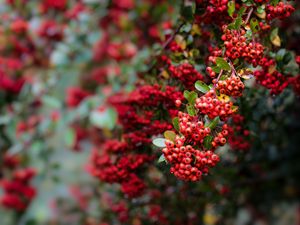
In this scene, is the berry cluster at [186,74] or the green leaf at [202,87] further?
the berry cluster at [186,74]

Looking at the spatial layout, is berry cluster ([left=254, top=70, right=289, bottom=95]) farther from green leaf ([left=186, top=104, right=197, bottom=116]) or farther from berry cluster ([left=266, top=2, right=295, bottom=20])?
green leaf ([left=186, top=104, right=197, bottom=116])

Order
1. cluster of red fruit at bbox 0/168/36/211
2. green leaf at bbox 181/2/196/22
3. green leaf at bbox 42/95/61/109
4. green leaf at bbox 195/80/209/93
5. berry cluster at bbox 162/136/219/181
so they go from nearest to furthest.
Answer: berry cluster at bbox 162/136/219/181
green leaf at bbox 195/80/209/93
green leaf at bbox 181/2/196/22
green leaf at bbox 42/95/61/109
cluster of red fruit at bbox 0/168/36/211

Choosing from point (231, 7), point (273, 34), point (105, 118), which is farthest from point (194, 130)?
point (105, 118)

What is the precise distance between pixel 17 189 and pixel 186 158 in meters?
2.83

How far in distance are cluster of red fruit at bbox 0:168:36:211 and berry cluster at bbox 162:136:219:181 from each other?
8.82ft

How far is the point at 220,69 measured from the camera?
1279mm

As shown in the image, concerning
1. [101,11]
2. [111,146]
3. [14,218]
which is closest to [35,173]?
[14,218]

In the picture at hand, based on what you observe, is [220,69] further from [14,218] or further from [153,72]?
[14,218]

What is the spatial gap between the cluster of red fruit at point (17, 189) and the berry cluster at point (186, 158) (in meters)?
2.69

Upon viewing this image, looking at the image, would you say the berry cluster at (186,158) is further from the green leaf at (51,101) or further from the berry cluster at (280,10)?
the green leaf at (51,101)

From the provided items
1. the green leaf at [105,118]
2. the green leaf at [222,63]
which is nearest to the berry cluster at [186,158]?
the green leaf at [222,63]

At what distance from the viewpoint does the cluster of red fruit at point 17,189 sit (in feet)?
11.9

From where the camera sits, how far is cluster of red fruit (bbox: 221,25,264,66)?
1268 millimetres

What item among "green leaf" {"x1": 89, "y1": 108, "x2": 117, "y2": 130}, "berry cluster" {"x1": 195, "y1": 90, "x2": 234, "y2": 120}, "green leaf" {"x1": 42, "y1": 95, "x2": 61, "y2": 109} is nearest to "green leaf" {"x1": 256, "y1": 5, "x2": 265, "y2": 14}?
"berry cluster" {"x1": 195, "y1": 90, "x2": 234, "y2": 120}
